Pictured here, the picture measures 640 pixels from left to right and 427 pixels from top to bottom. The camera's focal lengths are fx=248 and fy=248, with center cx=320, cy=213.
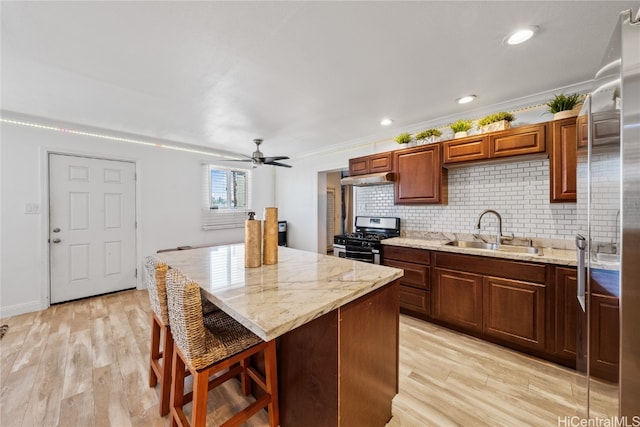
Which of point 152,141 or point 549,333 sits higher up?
point 152,141

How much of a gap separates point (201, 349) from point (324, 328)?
0.57 m

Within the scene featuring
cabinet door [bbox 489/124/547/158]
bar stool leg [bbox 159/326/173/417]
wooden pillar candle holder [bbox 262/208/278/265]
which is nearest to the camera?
bar stool leg [bbox 159/326/173/417]

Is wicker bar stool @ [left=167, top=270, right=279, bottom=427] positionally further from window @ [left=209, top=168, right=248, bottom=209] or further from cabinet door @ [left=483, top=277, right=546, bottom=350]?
window @ [left=209, top=168, right=248, bottom=209]

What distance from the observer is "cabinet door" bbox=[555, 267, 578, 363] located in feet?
6.39

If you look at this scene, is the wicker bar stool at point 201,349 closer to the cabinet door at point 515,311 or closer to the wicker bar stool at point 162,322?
the wicker bar stool at point 162,322

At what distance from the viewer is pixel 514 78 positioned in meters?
2.23

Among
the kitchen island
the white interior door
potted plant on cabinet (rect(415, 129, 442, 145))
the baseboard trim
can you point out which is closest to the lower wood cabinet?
the kitchen island

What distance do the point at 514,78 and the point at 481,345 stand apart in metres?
2.48

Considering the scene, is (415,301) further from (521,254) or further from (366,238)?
(521,254)

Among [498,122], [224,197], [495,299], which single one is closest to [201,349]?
[495,299]

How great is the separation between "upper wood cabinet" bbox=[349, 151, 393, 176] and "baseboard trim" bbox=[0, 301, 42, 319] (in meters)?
4.53

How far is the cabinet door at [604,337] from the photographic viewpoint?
0.90 metres

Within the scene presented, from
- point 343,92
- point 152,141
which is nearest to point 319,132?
point 343,92

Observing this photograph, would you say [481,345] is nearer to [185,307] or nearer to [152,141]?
[185,307]
